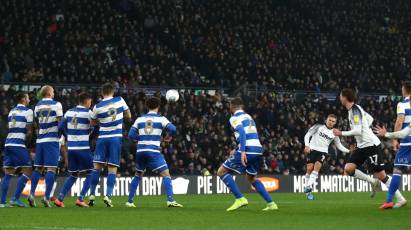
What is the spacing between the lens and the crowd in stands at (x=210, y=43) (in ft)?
113

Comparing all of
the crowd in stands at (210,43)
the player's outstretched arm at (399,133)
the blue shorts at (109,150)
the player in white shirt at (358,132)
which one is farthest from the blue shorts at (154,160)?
the crowd in stands at (210,43)

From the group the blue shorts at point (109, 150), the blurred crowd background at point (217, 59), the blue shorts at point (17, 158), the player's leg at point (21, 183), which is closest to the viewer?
the blue shorts at point (109, 150)

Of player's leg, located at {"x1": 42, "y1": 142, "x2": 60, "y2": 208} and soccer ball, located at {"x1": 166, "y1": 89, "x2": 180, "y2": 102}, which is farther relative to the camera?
soccer ball, located at {"x1": 166, "y1": 89, "x2": 180, "y2": 102}

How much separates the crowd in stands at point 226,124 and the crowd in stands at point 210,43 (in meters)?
1.89

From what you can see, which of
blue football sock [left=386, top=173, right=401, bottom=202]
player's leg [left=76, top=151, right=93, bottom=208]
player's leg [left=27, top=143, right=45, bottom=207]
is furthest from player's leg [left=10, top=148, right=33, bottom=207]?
blue football sock [left=386, top=173, right=401, bottom=202]

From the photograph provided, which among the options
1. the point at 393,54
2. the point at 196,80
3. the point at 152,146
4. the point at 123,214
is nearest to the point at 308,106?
the point at 196,80

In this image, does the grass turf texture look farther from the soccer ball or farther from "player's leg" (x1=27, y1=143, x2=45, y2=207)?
the soccer ball

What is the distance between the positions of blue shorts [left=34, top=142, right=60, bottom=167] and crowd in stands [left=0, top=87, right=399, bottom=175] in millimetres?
10709

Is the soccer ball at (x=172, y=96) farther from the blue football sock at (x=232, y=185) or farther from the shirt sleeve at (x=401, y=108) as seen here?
the shirt sleeve at (x=401, y=108)

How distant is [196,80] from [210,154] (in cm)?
Result: 571

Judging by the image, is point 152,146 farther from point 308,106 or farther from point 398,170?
point 308,106

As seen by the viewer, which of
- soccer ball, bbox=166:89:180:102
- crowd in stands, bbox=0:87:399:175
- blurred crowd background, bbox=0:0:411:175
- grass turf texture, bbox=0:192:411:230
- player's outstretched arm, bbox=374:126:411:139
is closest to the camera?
grass turf texture, bbox=0:192:411:230

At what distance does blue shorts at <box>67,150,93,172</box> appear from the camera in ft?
59.3

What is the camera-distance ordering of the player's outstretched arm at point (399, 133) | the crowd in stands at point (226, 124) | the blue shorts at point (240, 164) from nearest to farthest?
the player's outstretched arm at point (399, 133) < the blue shorts at point (240, 164) < the crowd in stands at point (226, 124)
